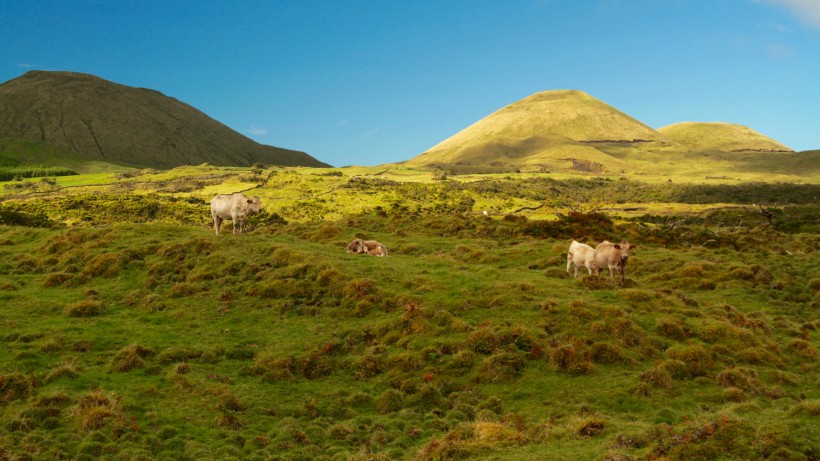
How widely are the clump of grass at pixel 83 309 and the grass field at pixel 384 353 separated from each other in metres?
0.13

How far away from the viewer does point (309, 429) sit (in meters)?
18.3

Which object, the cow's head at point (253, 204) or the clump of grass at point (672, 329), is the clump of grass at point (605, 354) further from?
the cow's head at point (253, 204)

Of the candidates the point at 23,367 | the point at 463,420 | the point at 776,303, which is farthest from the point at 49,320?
the point at 776,303

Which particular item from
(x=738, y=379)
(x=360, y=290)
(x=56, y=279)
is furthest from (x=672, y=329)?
(x=56, y=279)

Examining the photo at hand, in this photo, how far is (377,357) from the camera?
23625 mm

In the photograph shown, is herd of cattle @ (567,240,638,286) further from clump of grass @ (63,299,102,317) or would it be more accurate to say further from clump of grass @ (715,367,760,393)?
clump of grass @ (63,299,102,317)

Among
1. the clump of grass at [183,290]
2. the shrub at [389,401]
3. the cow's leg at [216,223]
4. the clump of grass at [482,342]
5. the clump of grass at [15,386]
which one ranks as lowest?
the shrub at [389,401]

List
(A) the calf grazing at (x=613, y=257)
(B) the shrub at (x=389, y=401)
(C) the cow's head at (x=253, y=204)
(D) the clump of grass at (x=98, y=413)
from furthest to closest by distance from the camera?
(C) the cow's head at (x=253, y=204) < (A) the calf grazing at (x=613, y=257) < (B) the shrub at (x=389, y=401) < (D) the clump of grass at (x=98, y=413)

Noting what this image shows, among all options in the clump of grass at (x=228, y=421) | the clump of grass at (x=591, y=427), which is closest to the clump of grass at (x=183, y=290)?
the clump of grass at (x=228, y=421)

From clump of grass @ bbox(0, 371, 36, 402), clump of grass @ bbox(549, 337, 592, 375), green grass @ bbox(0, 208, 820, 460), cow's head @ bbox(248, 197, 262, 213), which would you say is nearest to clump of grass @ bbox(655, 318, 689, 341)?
green grass @ bbox(0, 208, 820, 460)

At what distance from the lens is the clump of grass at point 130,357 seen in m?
21.7

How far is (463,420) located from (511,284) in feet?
42.0

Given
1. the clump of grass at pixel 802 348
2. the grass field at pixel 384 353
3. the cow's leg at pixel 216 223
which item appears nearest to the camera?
the grass field at pixel 384 353

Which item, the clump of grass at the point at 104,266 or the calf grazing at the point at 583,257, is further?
the calf grazing at the point at 583,257
